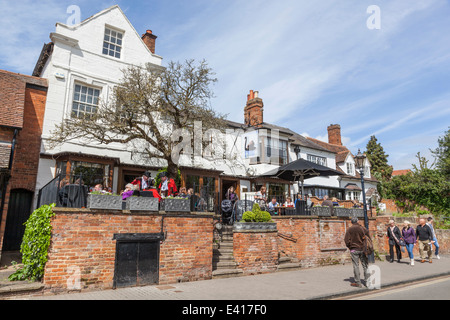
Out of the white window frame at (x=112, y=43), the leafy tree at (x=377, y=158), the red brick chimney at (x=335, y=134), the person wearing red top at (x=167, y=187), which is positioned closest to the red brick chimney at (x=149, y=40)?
the white window frame at (x=112, y=43)

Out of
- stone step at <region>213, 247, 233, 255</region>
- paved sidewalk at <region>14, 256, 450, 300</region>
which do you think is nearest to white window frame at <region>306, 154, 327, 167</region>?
paved sidewalk at <region>14, 256, 450, 300</region>

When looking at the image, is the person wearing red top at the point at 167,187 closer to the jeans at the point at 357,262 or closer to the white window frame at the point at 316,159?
the jeans at the point at 357,262

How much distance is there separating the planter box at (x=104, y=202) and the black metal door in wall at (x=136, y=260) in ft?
2.57

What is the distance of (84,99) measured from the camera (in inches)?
534

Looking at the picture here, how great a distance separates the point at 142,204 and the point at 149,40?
41.2ft

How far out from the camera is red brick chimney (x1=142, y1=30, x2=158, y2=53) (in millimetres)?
16922

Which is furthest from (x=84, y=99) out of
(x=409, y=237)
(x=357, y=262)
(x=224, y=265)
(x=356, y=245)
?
(x=409, y=237)

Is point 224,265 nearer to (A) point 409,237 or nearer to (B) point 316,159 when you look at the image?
(A) point 409,237

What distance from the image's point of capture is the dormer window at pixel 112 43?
14734mm

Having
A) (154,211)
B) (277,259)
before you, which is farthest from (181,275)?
(277,259)

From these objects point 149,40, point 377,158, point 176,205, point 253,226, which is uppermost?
point 149,40

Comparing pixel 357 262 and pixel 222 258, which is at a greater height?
pixel 357 262
